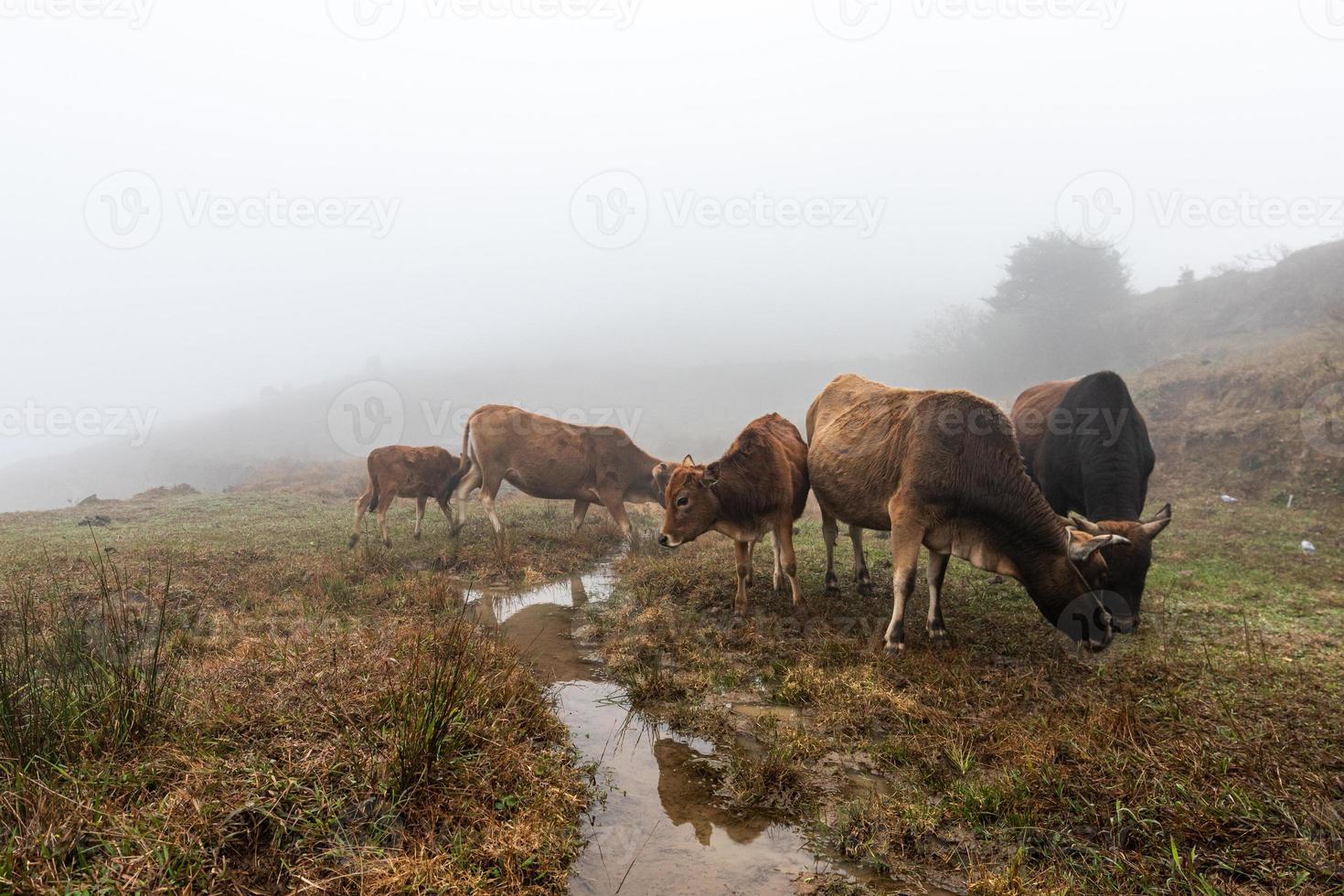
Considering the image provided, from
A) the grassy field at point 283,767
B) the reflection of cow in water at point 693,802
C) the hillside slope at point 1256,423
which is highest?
the grassy field at point 283,767

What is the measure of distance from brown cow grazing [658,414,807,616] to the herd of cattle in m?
0.02

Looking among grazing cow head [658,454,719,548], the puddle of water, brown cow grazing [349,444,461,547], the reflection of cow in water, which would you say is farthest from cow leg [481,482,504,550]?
the reflection of cow in water

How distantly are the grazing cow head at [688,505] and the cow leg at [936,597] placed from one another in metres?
2.75

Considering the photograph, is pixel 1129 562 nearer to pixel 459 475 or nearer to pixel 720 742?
pixel 720 742

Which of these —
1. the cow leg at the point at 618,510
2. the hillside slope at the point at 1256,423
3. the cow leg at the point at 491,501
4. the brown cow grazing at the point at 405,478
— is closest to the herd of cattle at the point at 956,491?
the cow leg at the point at 491,501

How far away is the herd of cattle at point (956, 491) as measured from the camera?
21.2 ft

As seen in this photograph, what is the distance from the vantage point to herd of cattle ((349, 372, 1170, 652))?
21.2 ft

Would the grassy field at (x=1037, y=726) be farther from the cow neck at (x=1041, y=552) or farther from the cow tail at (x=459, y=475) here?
the cow tail at (x=459, y=475)

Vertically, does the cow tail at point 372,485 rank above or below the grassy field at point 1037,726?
above

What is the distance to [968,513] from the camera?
6.79 meters

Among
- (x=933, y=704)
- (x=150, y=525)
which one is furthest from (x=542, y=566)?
(x=150, y=525)

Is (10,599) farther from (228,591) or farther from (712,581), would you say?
(712,581)

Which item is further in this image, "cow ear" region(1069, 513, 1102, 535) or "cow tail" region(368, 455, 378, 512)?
"cow tail" region(368, 455, 378, 512)

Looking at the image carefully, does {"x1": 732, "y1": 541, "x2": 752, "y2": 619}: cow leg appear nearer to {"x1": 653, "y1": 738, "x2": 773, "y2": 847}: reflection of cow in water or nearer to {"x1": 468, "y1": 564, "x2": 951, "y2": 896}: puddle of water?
Answer: {"x1": 468, "y1": 564, "x2": 951, "y2": 896}: puddle of water
